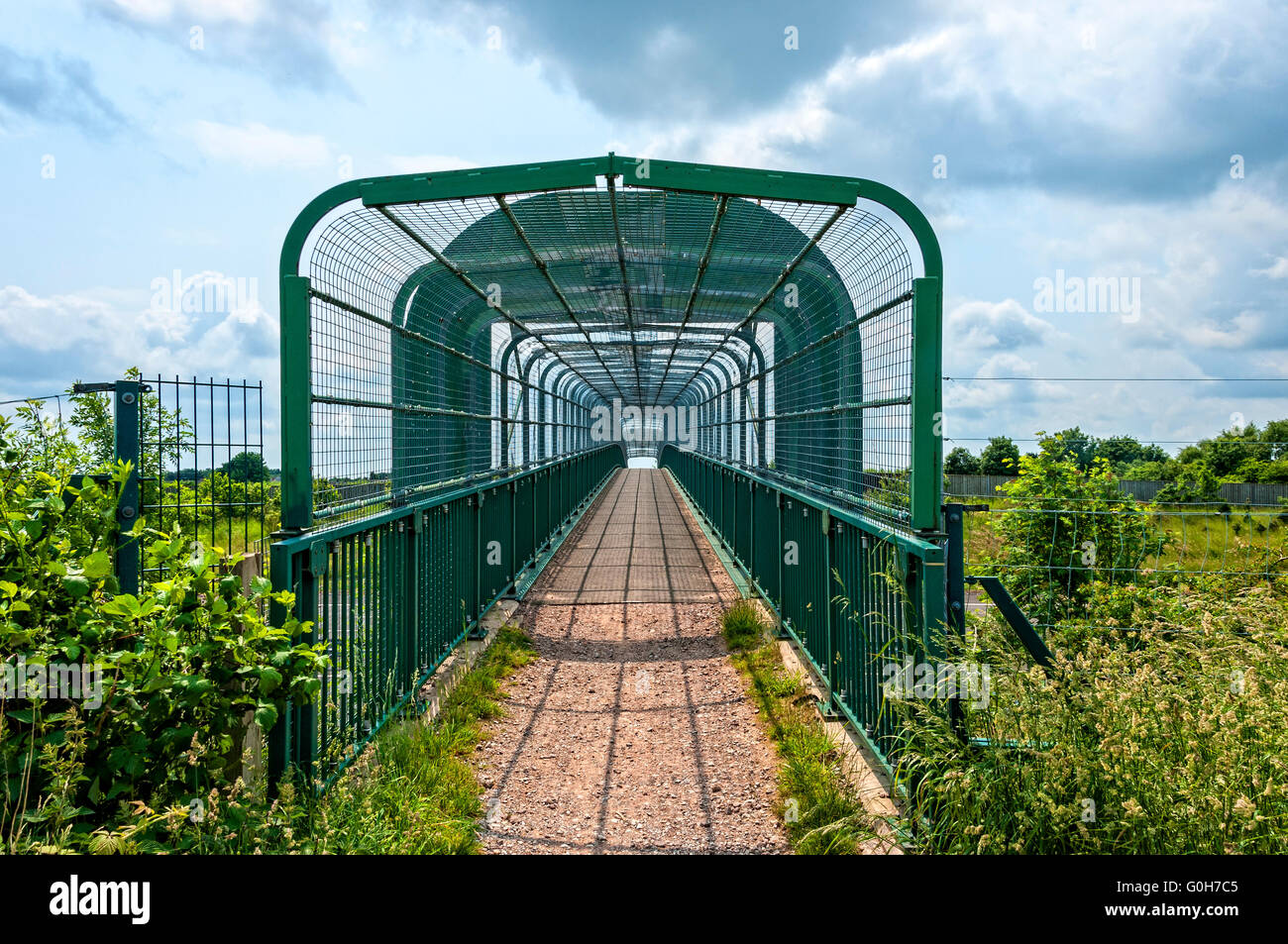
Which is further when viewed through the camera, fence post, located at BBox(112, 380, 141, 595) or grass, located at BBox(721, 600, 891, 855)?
fence post, located at BBox(112, 380, 141, 595)

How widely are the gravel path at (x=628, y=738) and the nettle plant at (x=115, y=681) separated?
4.09ft

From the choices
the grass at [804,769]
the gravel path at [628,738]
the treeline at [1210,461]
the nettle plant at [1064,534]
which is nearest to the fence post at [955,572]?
the grass at [804,769]

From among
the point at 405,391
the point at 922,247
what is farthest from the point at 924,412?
the point at 405,391

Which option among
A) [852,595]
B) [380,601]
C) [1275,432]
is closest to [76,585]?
[380,601]

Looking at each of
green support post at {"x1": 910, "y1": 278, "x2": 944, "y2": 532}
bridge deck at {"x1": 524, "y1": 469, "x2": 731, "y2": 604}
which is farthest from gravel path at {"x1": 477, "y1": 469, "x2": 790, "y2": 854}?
green support post at {"x1": 910, "y1": 278, "x2": 944, "y2": 532}

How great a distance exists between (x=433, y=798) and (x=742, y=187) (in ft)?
11.7

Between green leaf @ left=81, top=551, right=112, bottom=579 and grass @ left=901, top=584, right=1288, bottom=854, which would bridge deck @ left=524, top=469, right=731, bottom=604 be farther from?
green leaf @ left=81, top=551, right=112, bottom=579

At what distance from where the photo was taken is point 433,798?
A: 345 centimetres

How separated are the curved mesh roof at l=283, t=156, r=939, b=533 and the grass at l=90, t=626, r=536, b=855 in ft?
4.11

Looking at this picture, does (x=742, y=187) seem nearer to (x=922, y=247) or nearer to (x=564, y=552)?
(x=922, y=247)

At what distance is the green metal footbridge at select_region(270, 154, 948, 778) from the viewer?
363 cm

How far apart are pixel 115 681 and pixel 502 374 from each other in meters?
6.33

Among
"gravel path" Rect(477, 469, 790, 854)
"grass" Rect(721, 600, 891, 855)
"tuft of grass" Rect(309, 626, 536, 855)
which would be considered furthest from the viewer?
"gravel path" Rect(477, 469, 790, 854)

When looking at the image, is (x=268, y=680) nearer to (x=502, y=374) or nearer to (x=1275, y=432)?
(x=502, y=374)
